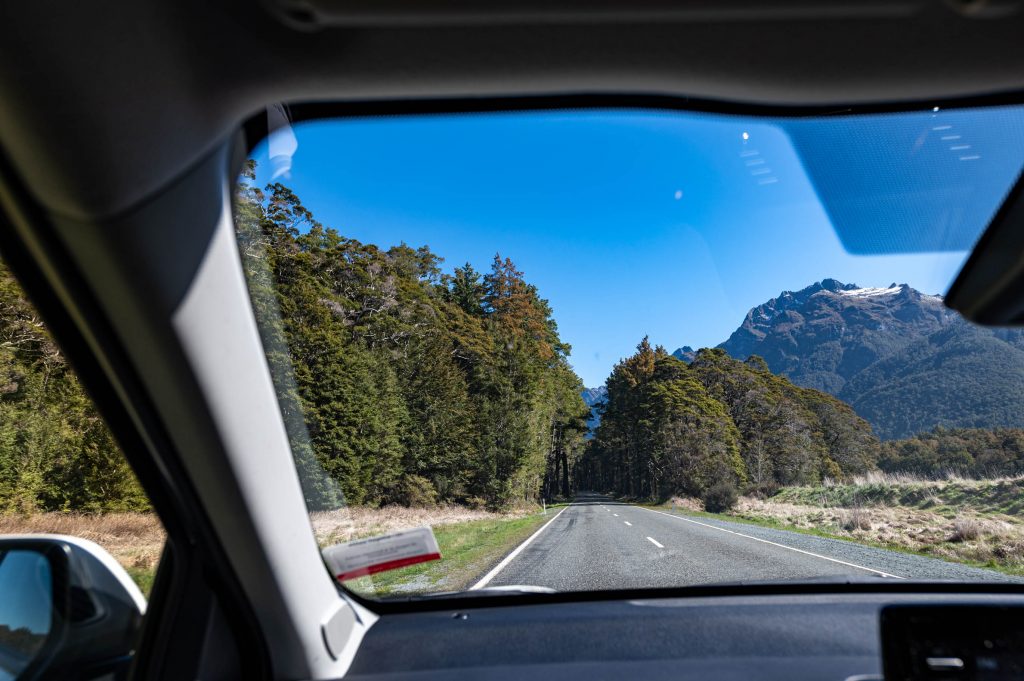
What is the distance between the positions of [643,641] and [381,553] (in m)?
1.06

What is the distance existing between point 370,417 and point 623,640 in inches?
54.7

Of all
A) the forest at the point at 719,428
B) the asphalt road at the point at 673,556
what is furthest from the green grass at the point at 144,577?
the forest at the point at 719,428

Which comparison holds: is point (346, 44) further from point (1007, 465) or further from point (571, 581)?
point (1007, 465)

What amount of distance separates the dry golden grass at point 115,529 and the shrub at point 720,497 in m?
2.66

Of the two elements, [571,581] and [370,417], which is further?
[571,581]

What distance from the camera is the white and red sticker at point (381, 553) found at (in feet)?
7.91

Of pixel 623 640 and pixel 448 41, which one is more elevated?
pixel 448 41

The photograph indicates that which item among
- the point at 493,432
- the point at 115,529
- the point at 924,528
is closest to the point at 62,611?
the point at 115,529

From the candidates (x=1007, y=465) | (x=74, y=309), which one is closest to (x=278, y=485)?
(x=74, y=309)

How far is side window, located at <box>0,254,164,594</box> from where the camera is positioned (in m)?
2.70

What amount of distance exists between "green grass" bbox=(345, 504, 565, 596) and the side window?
90 cm

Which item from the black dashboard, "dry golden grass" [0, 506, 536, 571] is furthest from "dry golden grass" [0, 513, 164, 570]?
the black dashboard

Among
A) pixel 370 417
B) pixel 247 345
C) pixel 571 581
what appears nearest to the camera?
pixel 247 345

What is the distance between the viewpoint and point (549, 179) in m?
2.63
